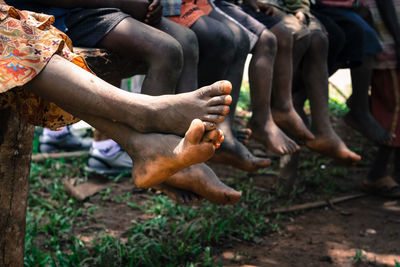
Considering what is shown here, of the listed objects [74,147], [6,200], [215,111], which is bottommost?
[74,147]

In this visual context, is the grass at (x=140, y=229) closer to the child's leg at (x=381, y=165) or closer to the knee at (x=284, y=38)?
the child's leg at (x=381, y=165)

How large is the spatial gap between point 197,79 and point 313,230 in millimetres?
1503

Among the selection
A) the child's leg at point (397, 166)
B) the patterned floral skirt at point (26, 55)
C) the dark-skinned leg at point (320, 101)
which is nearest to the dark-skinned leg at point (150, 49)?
the patterned floral skirt at point (26, 55)

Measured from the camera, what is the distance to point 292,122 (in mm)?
3090

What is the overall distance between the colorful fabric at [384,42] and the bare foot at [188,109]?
2.79m

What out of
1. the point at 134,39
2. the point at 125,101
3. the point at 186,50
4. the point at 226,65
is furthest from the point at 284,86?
the point at 125,101

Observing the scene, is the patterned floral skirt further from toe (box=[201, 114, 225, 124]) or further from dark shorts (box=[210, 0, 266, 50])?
dark shorts (box=[210, 0, 266, 50])

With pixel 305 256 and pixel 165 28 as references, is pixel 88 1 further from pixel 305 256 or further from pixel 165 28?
pixel 305 256

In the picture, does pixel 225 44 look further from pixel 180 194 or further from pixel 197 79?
pixel 180 194

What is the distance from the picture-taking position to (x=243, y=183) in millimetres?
4031

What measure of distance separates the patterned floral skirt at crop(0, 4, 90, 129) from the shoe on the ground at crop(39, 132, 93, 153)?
2.75m

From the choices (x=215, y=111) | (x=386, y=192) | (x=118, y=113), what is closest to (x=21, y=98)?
(x=118, y=113)

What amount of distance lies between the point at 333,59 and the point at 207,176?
6.12 ft

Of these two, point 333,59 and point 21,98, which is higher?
point 21,98
